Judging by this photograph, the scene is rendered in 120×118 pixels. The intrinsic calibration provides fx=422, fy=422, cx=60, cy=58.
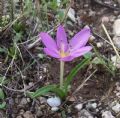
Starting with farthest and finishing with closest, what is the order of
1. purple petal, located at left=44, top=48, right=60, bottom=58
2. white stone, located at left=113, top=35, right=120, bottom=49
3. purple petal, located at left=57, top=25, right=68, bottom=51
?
1. white stone, located at left=113, top=35, right=120, bottom=49
2. purple petal, located at left=57, top=25, right=68, bottom=51
3. purple petal, located at left=44, top=48, right=60, bottom=58

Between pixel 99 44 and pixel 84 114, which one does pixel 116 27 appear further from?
pixel 84 114

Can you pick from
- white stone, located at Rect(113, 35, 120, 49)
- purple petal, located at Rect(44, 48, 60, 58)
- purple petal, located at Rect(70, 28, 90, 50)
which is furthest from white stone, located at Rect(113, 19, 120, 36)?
purple petal, located at Rect(44, 48, 60, 58)

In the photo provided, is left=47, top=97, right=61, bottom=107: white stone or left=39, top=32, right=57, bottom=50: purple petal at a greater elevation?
left=39, top=32, right=57, bottom=50: purple petal

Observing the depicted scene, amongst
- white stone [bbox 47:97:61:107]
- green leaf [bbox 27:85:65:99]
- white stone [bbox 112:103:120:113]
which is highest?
green leaf [bbox 27:85:65:99]

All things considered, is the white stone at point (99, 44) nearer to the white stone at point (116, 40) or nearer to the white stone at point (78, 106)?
the white stone at point (116, 40)

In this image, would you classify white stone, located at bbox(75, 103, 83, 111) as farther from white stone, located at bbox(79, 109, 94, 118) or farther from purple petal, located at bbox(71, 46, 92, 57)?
purple petal, located at bbox(71, 46, 92, 57)

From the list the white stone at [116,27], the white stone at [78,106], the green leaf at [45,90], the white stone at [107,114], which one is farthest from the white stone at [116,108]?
Result: the white stone at [116,27]

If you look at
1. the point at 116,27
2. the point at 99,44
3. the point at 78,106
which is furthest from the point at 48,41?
the point at 116,27

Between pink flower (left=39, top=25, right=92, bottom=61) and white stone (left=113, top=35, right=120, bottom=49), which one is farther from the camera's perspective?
white stone (left=113, top=35, right=120, bottom=49)

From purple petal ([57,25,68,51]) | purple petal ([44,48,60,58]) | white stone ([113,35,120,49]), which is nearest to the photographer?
purple petal ([44,48,60,58])
